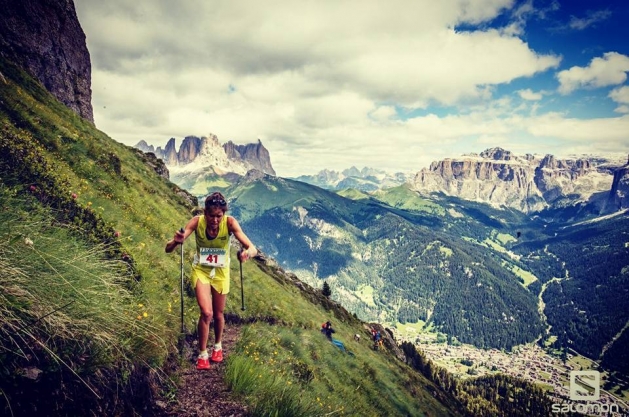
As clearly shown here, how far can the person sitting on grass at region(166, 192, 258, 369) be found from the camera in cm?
851

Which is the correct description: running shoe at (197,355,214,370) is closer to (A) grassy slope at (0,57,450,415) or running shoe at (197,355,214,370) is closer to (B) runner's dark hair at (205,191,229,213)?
(A) grassy slope at (0,57,450,415)

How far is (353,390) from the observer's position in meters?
19.9

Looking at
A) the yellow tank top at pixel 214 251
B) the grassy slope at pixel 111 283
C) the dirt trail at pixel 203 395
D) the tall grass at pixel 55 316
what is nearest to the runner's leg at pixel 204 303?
the yellow tank top at pixel 214 251

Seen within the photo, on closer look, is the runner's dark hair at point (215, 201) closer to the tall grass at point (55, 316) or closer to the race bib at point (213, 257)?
the race bib at point (213, 257)

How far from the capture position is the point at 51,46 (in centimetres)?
5241

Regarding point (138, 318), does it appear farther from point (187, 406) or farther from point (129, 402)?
point (187, 406)

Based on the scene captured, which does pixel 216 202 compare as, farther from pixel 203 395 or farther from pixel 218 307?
pixel 203 395

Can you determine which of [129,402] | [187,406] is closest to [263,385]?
[187,406]

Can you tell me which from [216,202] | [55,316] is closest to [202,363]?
[216,202]

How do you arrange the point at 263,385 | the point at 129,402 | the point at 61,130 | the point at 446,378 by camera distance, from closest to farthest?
the point at 129,402
the point at 263,385
the point at 61,130
the point at 446,378

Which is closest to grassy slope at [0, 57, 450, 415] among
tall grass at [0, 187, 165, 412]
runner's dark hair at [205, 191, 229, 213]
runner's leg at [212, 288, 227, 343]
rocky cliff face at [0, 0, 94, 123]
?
tall grass at [0, 187, 165, 412]

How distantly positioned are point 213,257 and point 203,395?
340 cm

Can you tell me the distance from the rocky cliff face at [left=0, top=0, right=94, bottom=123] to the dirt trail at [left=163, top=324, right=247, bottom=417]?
5281cm

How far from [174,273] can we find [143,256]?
7.80 feet
